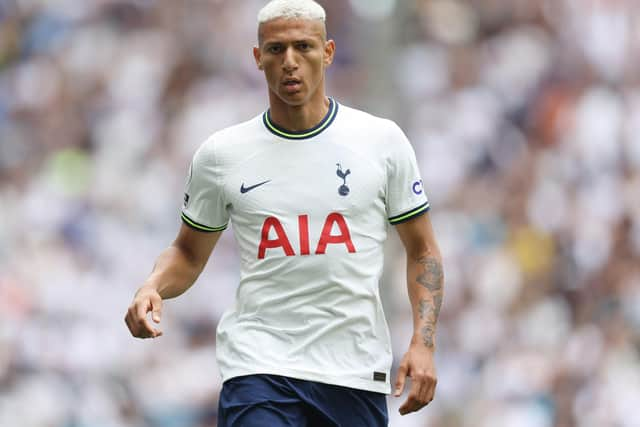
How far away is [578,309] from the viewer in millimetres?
13070

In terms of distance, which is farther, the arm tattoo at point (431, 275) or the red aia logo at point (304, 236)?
the arm tattoo at point (431, 275)

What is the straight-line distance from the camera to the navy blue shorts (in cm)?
610

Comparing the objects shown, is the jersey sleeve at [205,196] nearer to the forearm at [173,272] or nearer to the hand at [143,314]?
the forearm at [173,272]

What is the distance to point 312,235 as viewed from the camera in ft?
20.3

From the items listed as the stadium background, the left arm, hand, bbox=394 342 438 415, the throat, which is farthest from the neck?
the stadium background

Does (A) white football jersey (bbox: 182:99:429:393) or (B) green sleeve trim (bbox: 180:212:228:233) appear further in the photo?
(B) green sleeve trim (bbox: 180:212:228:233)

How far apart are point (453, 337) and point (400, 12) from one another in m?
2.78

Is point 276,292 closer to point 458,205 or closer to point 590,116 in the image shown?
point 458,205

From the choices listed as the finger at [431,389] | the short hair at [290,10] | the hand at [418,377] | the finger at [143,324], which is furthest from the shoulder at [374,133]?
the finger at [143,324]

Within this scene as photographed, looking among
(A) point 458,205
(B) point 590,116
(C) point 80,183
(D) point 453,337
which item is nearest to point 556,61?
(B) point 590,116

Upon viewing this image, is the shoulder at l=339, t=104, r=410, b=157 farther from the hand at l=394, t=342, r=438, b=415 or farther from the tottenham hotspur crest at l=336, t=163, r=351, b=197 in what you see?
the hand at l=394, t=342, r=438, b=415

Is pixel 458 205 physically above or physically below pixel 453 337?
above

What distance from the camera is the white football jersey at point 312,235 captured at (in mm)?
6180

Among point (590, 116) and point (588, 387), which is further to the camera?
point (590, 116)
